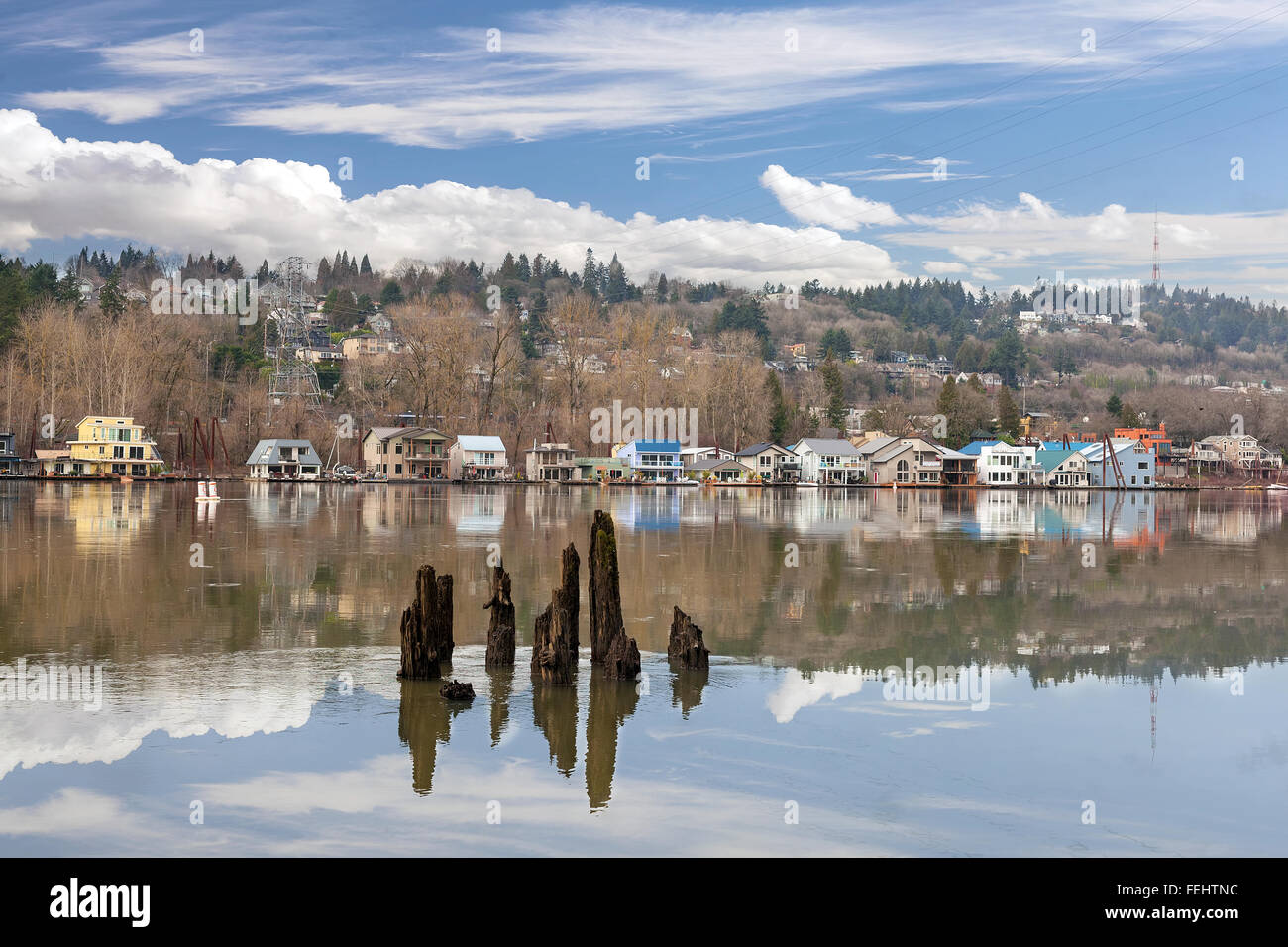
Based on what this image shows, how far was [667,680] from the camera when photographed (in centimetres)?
1469

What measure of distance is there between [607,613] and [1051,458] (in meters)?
107

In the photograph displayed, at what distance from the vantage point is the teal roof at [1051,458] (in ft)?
370

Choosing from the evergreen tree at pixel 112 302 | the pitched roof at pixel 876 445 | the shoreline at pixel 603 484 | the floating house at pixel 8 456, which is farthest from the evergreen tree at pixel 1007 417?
the floating house at pixel 8 456

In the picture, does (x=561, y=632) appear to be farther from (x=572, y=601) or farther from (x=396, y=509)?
(x=396, y=509)

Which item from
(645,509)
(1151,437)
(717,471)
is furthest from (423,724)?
(1151,437)

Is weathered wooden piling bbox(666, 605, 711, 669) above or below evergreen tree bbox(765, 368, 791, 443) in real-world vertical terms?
below

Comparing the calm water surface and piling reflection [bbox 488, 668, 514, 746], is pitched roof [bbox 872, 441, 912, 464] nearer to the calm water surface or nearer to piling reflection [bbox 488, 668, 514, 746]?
the calm water surface

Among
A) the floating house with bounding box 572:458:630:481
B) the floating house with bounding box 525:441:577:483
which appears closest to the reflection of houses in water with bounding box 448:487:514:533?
the floating house with bounding box 525:441:577:483

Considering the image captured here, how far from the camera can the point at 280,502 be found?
59.2m

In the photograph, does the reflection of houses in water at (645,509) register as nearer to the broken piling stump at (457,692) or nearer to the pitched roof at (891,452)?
the pitched roof at (891,452)

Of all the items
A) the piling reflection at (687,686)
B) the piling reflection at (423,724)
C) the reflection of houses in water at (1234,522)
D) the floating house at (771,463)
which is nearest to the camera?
the piling reflection at (423,724)

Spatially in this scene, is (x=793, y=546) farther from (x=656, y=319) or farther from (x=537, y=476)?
(x=656, y=319)

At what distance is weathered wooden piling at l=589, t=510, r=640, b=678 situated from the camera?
47.5 ft
